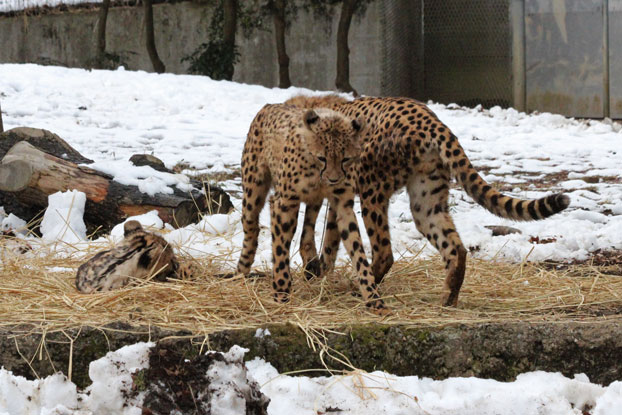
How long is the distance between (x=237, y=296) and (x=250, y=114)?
7.75 metres

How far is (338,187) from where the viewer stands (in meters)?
4.60

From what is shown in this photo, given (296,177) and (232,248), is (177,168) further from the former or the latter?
(296,177)

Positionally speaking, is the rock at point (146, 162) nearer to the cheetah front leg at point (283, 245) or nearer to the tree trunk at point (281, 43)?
the cheetah front leg at point (283, 245)

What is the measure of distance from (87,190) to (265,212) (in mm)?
1653

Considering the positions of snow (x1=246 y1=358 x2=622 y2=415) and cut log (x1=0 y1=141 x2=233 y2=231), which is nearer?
snow (x1=246 y1=358 x2=622 y2=415)

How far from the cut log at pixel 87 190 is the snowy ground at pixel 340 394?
3149 mm

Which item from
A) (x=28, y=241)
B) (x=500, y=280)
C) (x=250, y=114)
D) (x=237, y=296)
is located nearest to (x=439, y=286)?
(x=500, y=280)

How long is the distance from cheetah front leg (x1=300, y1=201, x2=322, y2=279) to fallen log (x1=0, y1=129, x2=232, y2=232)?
1701 mm

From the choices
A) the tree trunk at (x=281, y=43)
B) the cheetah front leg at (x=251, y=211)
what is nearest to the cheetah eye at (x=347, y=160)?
the cheetah front leg at (x=251, y=211)

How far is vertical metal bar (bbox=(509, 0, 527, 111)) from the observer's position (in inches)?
567

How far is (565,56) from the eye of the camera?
46.0ft

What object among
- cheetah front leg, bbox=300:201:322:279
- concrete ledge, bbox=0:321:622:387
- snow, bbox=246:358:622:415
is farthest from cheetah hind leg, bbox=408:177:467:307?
snow, bbox=246:358:622:415

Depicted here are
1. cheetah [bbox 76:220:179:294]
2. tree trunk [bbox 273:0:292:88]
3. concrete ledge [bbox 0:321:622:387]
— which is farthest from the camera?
tree trunk [bbox 273:0:292:88]

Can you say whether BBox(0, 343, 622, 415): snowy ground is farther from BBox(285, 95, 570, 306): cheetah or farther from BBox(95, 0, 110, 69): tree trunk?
BBox(95, 0, 110, 69): tree trunk
